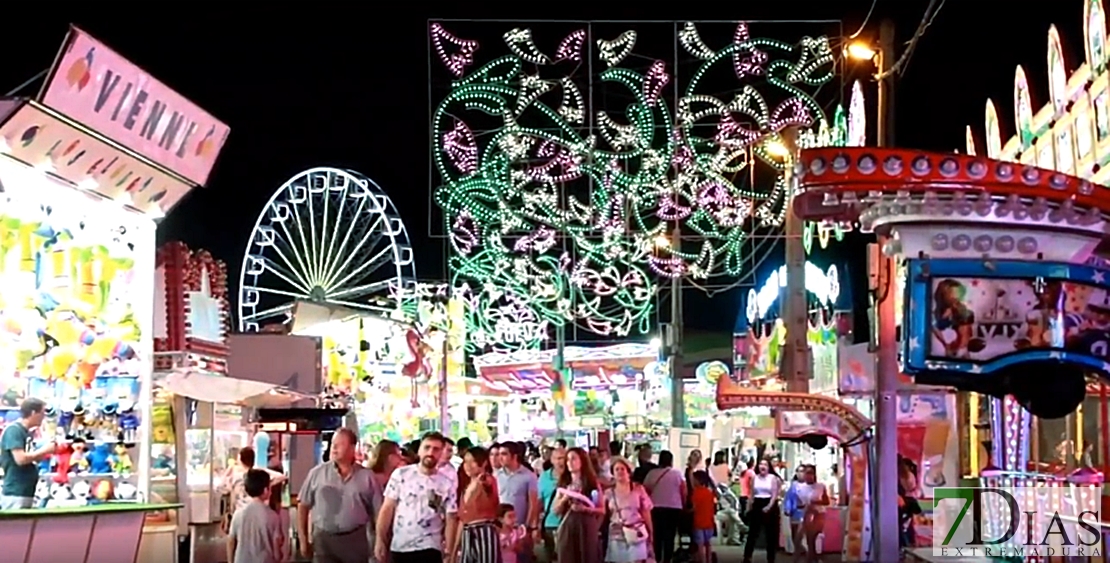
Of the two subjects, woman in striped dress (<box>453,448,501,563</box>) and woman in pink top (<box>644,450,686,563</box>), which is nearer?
woman in striped dress (<box>453,448,501,563</box>)

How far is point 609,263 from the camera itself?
32.7 m

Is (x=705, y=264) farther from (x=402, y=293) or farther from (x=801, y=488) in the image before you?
(x=402, y=293)

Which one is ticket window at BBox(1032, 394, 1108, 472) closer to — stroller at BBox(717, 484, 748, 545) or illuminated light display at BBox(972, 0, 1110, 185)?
illuminated light display at BBox(972, 0, 1110, 185)

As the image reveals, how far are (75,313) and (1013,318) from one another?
24.6ft

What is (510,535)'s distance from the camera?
1294 centimetres

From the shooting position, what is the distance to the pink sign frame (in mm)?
10586

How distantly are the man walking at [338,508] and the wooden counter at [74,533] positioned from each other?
1.51 meters

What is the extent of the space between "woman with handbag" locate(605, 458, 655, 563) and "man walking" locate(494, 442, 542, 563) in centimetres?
104

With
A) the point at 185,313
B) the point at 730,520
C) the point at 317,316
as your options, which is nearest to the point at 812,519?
the point at 730,520

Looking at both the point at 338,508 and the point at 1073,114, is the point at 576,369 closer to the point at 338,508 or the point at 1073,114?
the point at 1073,114

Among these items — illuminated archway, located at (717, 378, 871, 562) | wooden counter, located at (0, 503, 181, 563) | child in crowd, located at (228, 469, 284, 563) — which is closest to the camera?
wooden counter, located at (0, 503, 181, 563)

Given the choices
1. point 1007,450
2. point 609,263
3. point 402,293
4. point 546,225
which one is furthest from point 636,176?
point 402,293

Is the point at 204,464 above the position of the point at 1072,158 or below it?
below

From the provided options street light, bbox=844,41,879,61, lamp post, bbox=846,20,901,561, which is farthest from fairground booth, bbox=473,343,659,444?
lamp post, bbox=846,20,901,561
